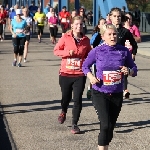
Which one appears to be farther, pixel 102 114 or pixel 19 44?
pixel 19 44

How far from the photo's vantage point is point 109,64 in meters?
6.61

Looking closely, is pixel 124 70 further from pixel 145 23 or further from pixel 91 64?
pixel 145 23

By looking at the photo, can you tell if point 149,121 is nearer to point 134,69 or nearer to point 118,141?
point 118,141

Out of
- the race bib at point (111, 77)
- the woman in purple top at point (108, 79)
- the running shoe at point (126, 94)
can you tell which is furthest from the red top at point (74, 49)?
the running shoe at point (126, 94)

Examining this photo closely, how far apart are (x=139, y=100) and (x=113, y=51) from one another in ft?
16.4

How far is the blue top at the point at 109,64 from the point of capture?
6.59m

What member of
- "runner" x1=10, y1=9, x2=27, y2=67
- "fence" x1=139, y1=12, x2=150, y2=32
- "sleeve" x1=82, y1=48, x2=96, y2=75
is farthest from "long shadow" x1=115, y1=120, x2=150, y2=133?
"fence" x1=139, y1=12, x2=150, y2=32

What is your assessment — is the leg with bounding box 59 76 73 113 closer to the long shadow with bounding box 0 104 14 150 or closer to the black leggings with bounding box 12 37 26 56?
the long shadow with bounding box 0 104 14 150

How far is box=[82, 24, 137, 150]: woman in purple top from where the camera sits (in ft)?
21.6

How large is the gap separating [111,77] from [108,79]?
4cm

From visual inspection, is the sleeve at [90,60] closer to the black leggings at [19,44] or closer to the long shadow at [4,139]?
the long shadow at [4,139]

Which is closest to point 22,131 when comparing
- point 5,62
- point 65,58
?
point 65,58

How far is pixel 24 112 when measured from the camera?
10094mm

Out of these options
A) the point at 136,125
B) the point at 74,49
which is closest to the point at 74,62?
the point at 74,49
